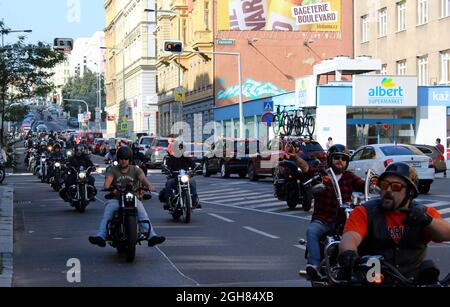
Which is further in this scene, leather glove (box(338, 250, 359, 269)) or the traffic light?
the traffic light

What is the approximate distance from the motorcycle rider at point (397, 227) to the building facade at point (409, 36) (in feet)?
136

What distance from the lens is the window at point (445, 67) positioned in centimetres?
4631

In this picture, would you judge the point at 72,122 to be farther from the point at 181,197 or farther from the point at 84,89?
the point at 181,197

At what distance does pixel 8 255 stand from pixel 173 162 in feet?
20.2

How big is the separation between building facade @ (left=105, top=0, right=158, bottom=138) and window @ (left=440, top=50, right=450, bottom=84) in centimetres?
3791

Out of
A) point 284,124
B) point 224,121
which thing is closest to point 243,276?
point 284,124

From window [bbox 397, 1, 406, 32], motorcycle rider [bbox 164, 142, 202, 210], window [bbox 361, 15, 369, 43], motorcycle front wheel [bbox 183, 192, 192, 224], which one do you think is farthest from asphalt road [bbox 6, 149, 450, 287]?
window [bbox 361, 15, 369, 43]

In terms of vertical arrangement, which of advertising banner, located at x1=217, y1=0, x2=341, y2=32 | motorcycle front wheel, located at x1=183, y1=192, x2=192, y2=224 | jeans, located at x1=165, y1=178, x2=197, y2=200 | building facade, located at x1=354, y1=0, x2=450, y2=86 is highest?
advertising banner, located at x1=217, y1=0, x2=341, y2=32

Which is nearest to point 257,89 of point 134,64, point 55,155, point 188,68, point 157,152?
point 188,68

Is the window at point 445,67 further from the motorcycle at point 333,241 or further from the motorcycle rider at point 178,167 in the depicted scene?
the motorcycle at point 333,241

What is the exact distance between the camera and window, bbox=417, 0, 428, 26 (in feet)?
158

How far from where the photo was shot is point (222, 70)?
62.8 meters

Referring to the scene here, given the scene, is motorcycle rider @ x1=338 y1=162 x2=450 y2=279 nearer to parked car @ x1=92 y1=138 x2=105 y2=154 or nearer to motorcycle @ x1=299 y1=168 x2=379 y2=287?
motorcycle @ x1=299 y1=168 x2=379 y2=287

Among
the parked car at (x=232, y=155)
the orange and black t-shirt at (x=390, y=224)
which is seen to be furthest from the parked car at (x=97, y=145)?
the orange and black t-shirt at (x=390, y=224)
